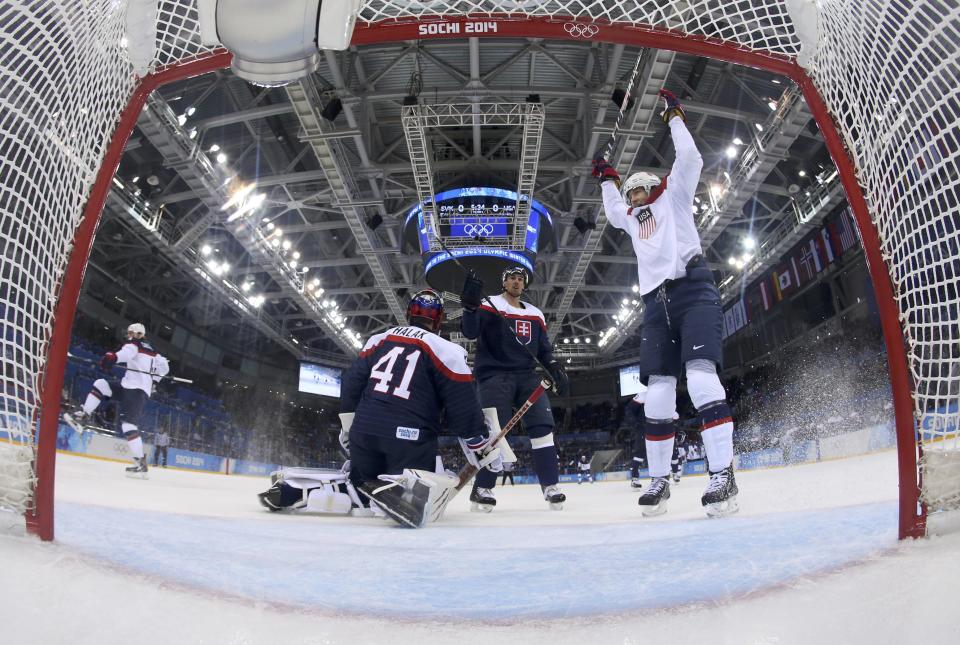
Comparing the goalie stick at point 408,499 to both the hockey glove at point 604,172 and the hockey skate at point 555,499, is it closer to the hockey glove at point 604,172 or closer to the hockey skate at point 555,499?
the hockey skate at point 555,499

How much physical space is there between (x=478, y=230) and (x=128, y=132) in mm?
9845

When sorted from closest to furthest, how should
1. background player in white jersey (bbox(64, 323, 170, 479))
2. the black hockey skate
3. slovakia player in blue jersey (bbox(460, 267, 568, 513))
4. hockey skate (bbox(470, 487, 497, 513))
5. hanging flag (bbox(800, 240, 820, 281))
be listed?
the black hockey skate
hockey skate (bbox(470, 487, 497, 513))
slovakia player in blue jersey (bbox(460, 267, 568, 513))
background player in white jersey (bbox(64, 323, 170, 479))
hanging flag (bbox(800, 240, 820, 281))

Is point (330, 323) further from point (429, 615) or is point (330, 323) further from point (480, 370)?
point (429, 615)

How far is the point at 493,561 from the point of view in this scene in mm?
1216

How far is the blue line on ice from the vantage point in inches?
34.1

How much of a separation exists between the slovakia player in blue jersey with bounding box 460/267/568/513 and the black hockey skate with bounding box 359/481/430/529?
4.82 feet

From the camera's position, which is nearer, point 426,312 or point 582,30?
point 582,30

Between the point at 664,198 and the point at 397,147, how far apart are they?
1024 centimetres

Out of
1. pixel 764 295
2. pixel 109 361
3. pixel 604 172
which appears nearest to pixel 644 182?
pixel 604 172

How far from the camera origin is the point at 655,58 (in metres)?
7.94

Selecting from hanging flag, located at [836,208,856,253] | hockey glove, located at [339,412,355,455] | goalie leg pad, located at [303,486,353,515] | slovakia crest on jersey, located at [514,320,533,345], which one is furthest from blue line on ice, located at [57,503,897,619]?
hanging flag, located at [836,208,856,253]

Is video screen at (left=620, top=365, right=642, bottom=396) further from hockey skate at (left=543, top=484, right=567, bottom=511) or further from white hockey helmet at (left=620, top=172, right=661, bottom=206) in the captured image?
white hockey helmet at (left=620, top=172, right=661, bottom=206)

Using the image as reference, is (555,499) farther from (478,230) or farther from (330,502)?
(478,230)

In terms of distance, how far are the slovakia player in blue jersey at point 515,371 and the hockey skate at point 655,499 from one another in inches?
44.0
